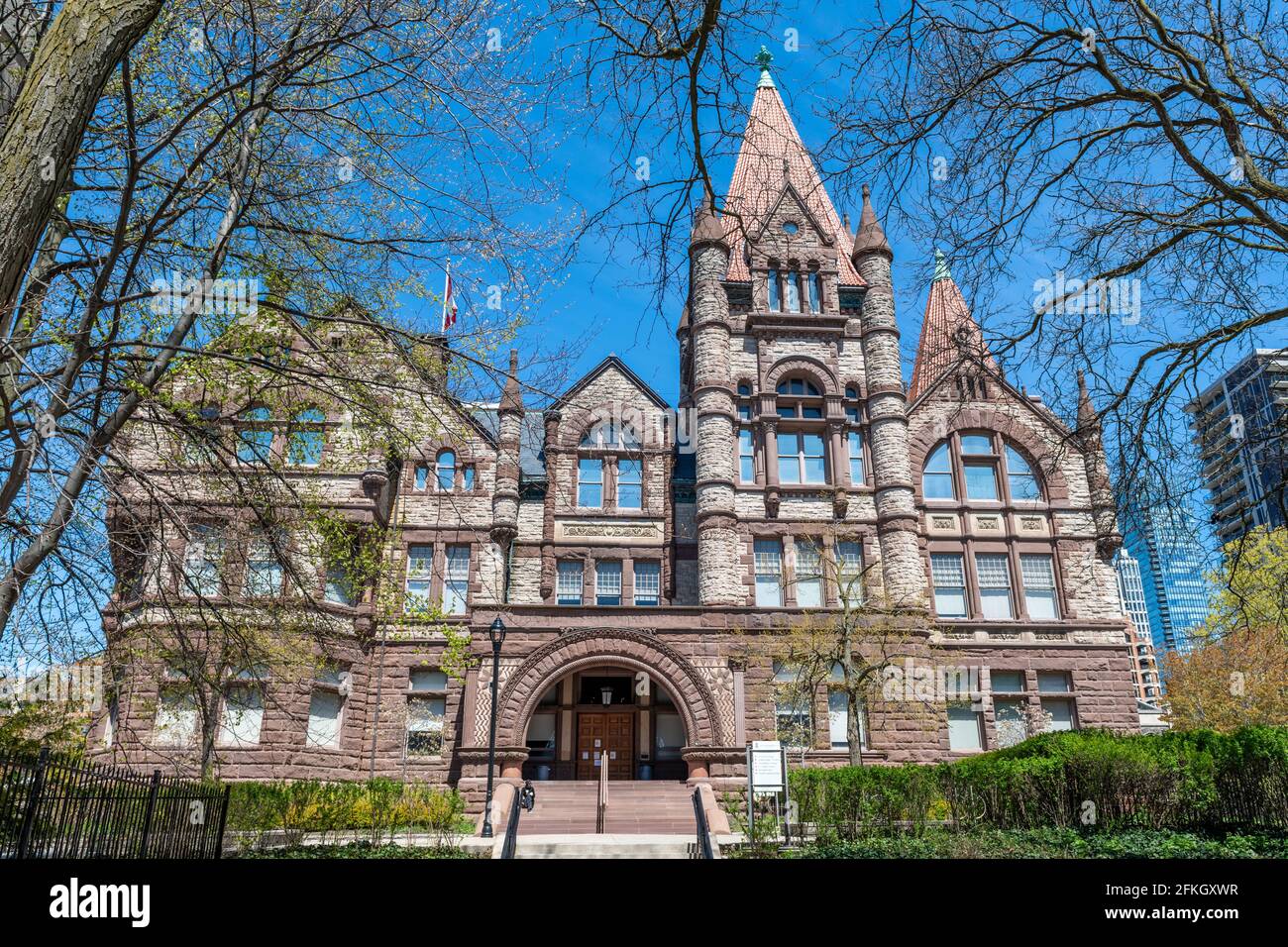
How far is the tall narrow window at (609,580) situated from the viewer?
28422 millimetres

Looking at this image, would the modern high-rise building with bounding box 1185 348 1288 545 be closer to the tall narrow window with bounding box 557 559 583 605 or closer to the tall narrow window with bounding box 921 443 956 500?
the tall narrow window with bounding box 921 443 956 500

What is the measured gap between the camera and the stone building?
25.0 meters

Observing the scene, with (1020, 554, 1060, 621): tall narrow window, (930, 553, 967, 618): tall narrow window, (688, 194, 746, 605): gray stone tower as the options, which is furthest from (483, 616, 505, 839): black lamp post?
(1020, 554, 1060, 621): tall narrow window

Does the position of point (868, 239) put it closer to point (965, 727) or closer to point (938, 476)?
point (938, 476)

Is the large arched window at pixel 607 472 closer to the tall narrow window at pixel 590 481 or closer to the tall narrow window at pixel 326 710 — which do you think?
the tall narrow window at pixel 590 481

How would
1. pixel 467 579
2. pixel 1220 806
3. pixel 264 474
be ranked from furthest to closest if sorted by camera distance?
pixel 467 579 < pixel 1220 806 < pixel 264 474

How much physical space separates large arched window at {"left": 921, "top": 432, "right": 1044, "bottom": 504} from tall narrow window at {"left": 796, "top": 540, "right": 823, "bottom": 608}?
4873 millimetres

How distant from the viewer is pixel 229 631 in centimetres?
922

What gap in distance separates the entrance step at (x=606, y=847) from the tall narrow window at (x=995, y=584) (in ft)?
52.6

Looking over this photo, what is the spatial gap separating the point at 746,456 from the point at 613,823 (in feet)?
44.5
